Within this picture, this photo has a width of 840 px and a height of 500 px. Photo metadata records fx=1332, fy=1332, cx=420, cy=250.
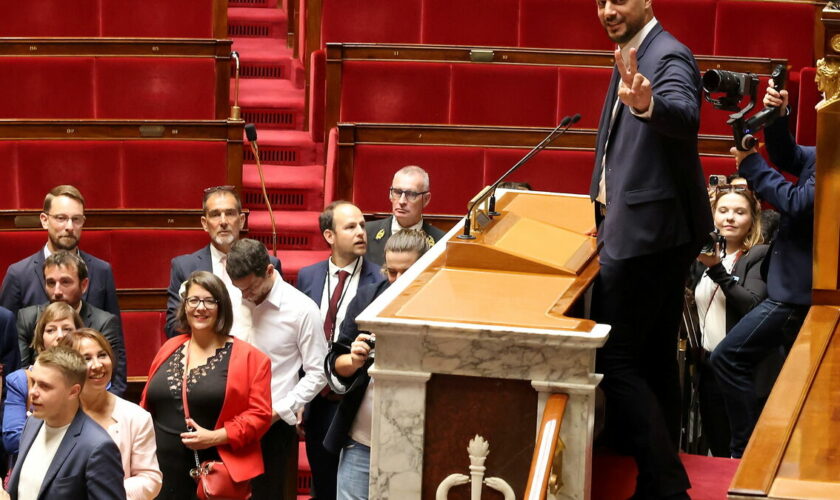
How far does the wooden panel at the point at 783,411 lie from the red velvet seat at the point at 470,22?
167 centimetres

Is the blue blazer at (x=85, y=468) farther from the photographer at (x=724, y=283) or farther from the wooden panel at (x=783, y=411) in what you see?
the photographer at (x=724, y=283)

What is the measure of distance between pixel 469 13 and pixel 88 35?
2.79ft

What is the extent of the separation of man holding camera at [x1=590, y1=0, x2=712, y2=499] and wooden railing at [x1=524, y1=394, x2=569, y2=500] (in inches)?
6.6

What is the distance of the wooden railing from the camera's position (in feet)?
3.35

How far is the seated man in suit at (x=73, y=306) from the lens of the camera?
6.97 ft

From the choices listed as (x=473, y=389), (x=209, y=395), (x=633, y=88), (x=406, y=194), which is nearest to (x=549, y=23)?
(x=406, y=194)

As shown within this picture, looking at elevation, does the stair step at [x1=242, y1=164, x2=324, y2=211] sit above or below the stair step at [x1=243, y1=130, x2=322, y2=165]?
below

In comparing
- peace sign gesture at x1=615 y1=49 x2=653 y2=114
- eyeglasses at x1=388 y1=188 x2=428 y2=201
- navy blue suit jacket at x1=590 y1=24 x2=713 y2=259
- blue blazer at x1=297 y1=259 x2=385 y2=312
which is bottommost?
blue blazer at x1=297 y1=259 x2=385 y2=312

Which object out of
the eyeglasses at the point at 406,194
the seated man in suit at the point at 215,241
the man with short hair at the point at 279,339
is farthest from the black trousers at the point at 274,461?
the eyeglasses at the point at 406,194

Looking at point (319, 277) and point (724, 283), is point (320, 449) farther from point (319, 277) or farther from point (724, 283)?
point (724, 283)

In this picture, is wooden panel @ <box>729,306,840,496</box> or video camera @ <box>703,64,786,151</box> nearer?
wooden panel @ <box>729,306,840,496</box>

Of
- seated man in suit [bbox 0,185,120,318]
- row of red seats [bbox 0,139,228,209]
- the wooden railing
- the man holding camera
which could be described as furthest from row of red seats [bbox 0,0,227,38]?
the wooden railing

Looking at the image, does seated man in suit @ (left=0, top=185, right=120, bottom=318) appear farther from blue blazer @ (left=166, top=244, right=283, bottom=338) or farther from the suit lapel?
the suit lapel

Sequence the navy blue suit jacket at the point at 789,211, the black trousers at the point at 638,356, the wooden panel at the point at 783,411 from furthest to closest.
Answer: the navy blue suit jacket at the point at 789,211 < the black trousers at the point at 638,356 < the wooden panel at the point at 783,411
